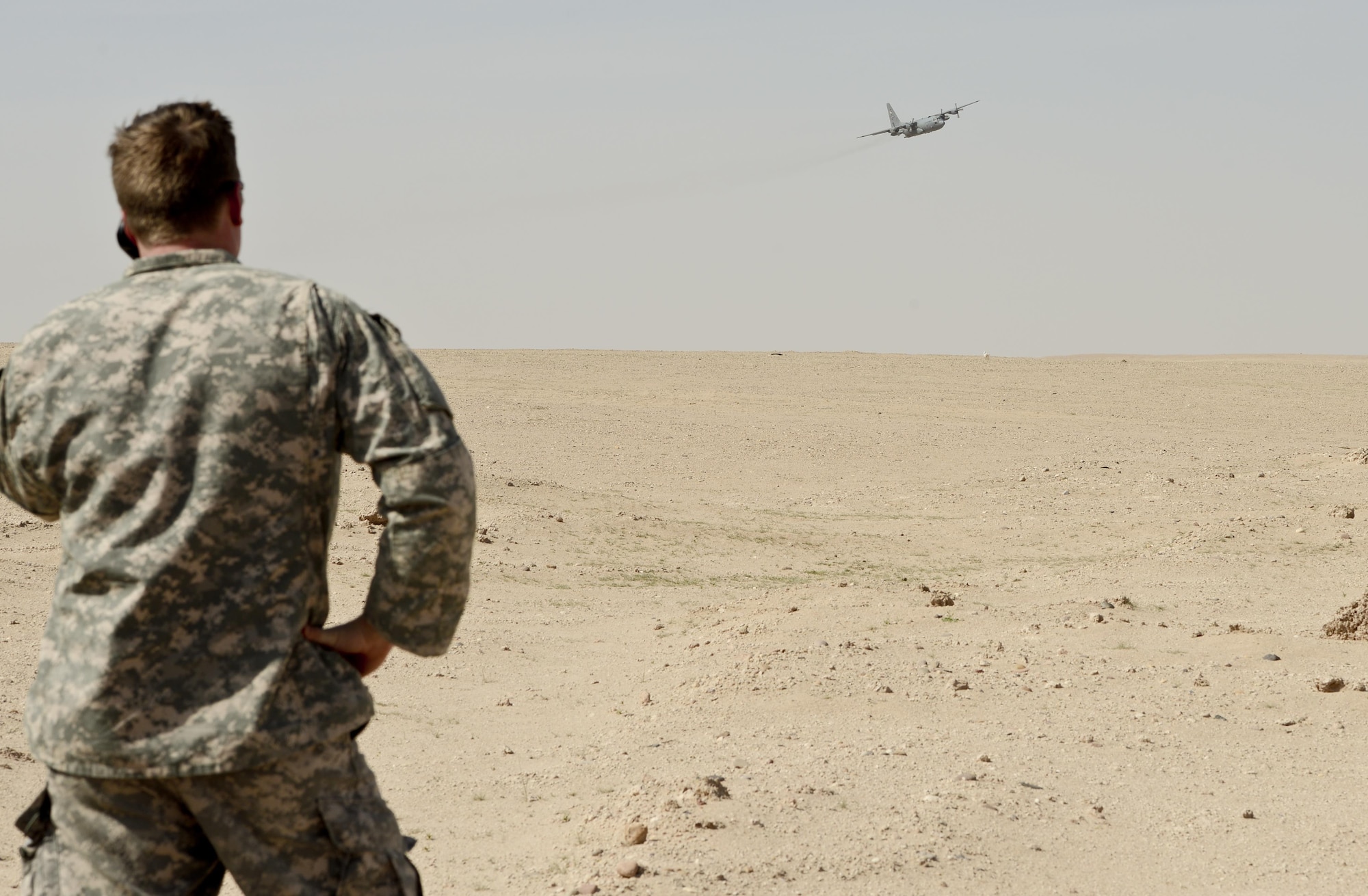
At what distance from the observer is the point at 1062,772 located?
627 centimetres

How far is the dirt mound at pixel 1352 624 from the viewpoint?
28.4ft

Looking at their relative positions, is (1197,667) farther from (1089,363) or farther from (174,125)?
(1089,363)

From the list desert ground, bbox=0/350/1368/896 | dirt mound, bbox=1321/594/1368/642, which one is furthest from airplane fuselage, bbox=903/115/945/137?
dirt mound, bbox=1321/594/1368/642

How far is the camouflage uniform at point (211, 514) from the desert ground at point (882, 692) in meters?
2.68

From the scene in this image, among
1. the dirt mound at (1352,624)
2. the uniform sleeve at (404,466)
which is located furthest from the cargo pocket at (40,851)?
the dirt mound at (1352,624)

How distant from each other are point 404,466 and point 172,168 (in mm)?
678

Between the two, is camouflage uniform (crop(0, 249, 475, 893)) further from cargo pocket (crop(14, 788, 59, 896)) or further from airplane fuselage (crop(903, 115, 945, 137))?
airplane fuselage (crop(903, 115, 945, 137))

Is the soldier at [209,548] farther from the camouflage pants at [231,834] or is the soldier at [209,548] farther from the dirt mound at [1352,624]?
the dirt mound at [1352,624]

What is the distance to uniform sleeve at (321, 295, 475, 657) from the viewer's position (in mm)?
2424

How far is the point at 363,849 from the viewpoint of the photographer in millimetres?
2490

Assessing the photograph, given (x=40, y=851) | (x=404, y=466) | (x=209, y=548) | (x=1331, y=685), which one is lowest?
(x=1331, y=685)

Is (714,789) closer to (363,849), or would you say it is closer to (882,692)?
(882,692)

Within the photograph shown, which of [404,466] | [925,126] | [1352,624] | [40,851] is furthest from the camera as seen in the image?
[925,126]

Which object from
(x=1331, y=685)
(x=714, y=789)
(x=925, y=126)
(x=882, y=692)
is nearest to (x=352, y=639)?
(x=714, y=789)
